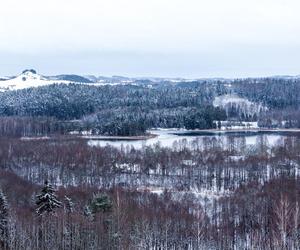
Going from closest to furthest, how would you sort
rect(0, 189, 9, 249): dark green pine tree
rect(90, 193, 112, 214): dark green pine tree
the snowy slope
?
rect(0, 189, 9, 249): dark green pine tree
rect(90, 193, 112, 214): dark green pine tree
the snowy slope

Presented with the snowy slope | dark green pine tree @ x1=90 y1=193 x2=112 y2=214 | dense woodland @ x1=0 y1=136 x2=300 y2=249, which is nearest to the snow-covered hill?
dense woodland @ x1=0 y1=136 x2=300 y2=249

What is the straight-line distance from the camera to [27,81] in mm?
183625

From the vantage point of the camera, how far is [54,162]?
4994 centimetres

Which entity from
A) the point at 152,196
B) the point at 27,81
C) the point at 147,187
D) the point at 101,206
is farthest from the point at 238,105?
the point at 27,81

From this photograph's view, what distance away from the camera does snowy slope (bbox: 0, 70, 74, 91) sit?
173 meters

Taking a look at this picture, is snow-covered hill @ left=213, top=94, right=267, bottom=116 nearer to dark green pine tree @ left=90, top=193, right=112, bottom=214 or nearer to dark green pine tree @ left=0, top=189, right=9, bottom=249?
dark green pine tree @ left=90, top=193, right=112, bottom=214

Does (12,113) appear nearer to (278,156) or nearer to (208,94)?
(208,94)

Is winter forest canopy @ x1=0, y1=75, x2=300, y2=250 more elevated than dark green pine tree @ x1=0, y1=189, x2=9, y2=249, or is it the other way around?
dark green pine tree @ x1=0, y1=189, x2=9, y2=249

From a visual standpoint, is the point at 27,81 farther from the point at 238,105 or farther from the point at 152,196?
the point at 152,196

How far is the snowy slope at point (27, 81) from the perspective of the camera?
173413 millimetres

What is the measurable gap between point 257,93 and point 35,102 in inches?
1785

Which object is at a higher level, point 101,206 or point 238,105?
point 238,105

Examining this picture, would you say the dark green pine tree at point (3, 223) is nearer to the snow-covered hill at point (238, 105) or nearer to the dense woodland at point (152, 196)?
the dense woodland at point (152, 196)

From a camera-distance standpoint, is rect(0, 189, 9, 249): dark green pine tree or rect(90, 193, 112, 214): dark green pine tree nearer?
rect(0, 189, 9, 249): dark green pine tree
